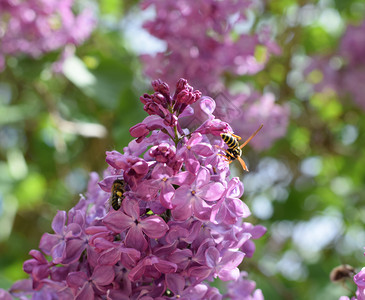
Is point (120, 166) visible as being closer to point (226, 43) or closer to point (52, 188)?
point (226, 43)

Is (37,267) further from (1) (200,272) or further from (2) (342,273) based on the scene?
(2) (342,273)

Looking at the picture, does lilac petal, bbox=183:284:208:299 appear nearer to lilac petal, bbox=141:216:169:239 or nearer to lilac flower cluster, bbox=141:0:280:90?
lilac petal, bbox=141:216:169:239

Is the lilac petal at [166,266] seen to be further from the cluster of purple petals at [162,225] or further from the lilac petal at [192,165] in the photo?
the lilac petal at [192,165]

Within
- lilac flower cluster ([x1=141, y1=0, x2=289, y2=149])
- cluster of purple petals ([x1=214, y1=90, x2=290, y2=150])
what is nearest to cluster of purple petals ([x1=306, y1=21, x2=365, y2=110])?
cluster of purple petals ([x1=214, y1=90, x2=290, y2=150])

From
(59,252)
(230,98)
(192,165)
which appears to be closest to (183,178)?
(192,165)

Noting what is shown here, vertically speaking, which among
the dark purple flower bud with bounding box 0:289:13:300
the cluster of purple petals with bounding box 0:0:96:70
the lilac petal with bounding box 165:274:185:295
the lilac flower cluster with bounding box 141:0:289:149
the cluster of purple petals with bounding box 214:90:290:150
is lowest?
the lilac petal with bounding box 165:274:185:295

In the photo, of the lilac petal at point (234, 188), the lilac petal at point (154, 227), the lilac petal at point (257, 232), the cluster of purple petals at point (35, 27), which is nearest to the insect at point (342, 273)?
the lilac petal at point (257, 232)

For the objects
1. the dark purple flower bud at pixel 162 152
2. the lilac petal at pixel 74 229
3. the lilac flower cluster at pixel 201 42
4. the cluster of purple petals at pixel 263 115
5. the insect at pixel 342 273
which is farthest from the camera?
the cluster of purple petals at pixel 263 115

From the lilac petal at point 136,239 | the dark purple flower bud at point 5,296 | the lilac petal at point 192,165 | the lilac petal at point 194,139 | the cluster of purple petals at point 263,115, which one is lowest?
the lilac petal at point 136,239
